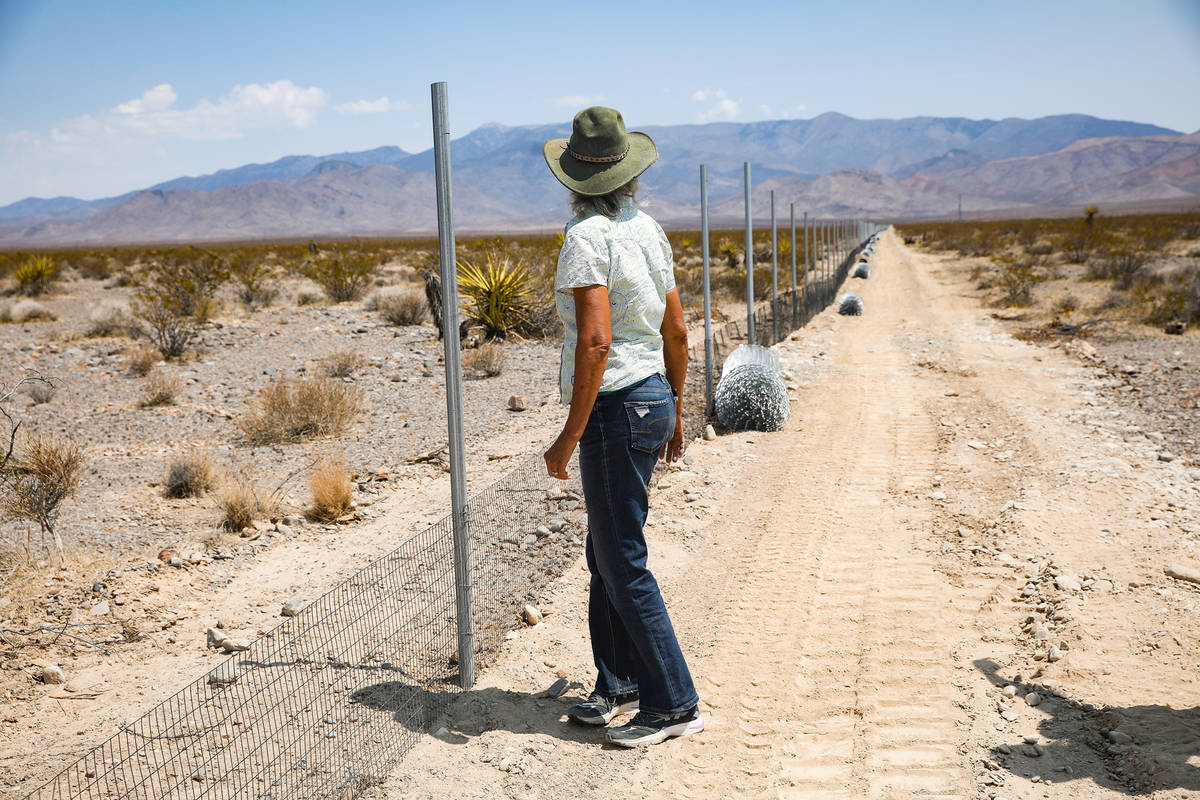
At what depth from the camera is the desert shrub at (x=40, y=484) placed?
5582 mm

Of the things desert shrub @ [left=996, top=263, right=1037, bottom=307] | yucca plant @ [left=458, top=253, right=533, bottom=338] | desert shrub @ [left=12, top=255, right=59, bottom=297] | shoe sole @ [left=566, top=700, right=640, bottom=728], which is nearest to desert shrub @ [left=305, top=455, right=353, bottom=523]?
shoe sole @ [left=566, top=700, right=640, bottom=728]

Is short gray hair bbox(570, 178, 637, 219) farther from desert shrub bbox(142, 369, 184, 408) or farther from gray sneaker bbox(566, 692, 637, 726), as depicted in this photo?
desert shrub bbox(142, 369, 184, 408)

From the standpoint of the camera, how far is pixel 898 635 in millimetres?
4031

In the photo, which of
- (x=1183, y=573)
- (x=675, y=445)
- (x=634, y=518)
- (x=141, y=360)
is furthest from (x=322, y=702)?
(x=141, y=360)

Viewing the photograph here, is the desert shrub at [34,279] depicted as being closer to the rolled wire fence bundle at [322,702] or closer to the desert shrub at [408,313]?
the desert shrub at [408,313]

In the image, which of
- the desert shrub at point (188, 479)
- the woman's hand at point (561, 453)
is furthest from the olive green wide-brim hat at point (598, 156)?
the desert shrub at point (188, 479)

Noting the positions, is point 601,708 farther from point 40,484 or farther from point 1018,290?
point 1018,290

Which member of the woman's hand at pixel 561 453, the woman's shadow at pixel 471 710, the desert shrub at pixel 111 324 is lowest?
the woman's shadow at pixel 471 710

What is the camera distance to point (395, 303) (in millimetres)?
18297

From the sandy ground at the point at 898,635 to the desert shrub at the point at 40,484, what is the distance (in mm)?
3379

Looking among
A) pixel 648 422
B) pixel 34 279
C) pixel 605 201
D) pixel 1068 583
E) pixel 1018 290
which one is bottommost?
pixel 1068 583

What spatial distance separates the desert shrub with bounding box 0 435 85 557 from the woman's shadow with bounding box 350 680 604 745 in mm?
2867

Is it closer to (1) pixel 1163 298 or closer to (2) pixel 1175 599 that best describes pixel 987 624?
(2) pixel 1175 599

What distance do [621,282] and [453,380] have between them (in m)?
0.81
